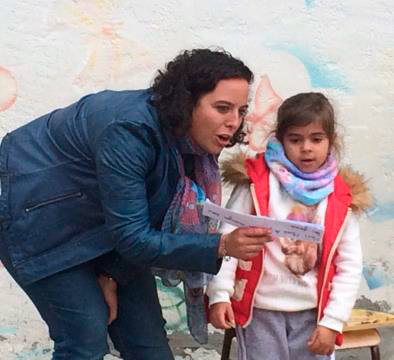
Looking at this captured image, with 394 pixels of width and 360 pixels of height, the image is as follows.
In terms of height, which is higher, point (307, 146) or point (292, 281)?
point (307, 146)

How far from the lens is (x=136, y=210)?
2.48 meters

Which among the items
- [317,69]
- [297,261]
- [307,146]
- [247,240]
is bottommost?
[297,261]

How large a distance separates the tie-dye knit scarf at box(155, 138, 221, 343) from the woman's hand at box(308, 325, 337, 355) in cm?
37

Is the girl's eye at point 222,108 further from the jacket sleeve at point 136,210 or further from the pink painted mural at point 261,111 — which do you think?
the pink painted mural at point 261,111

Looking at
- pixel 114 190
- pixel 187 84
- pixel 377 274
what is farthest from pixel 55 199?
pixel 377 274

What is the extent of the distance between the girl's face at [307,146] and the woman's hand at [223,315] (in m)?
0.52

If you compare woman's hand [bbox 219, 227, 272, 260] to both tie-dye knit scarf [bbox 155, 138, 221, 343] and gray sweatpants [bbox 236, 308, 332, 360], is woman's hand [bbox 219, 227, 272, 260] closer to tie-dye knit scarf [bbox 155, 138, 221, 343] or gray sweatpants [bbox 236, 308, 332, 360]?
tie-dye knit scarf [bbox 155, 138, 221, 343]

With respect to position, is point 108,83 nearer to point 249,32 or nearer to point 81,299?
point 249,32

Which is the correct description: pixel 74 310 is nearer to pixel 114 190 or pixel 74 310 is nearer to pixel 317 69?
pixel 114 190

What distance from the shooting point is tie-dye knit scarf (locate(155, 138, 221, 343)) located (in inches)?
104

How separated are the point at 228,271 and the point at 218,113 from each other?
2.07 ft

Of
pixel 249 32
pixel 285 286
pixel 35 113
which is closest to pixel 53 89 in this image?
pixel 35 113

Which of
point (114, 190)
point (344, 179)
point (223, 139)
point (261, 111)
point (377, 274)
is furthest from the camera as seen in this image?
point (377, 274)

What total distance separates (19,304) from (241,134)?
1605 mm
